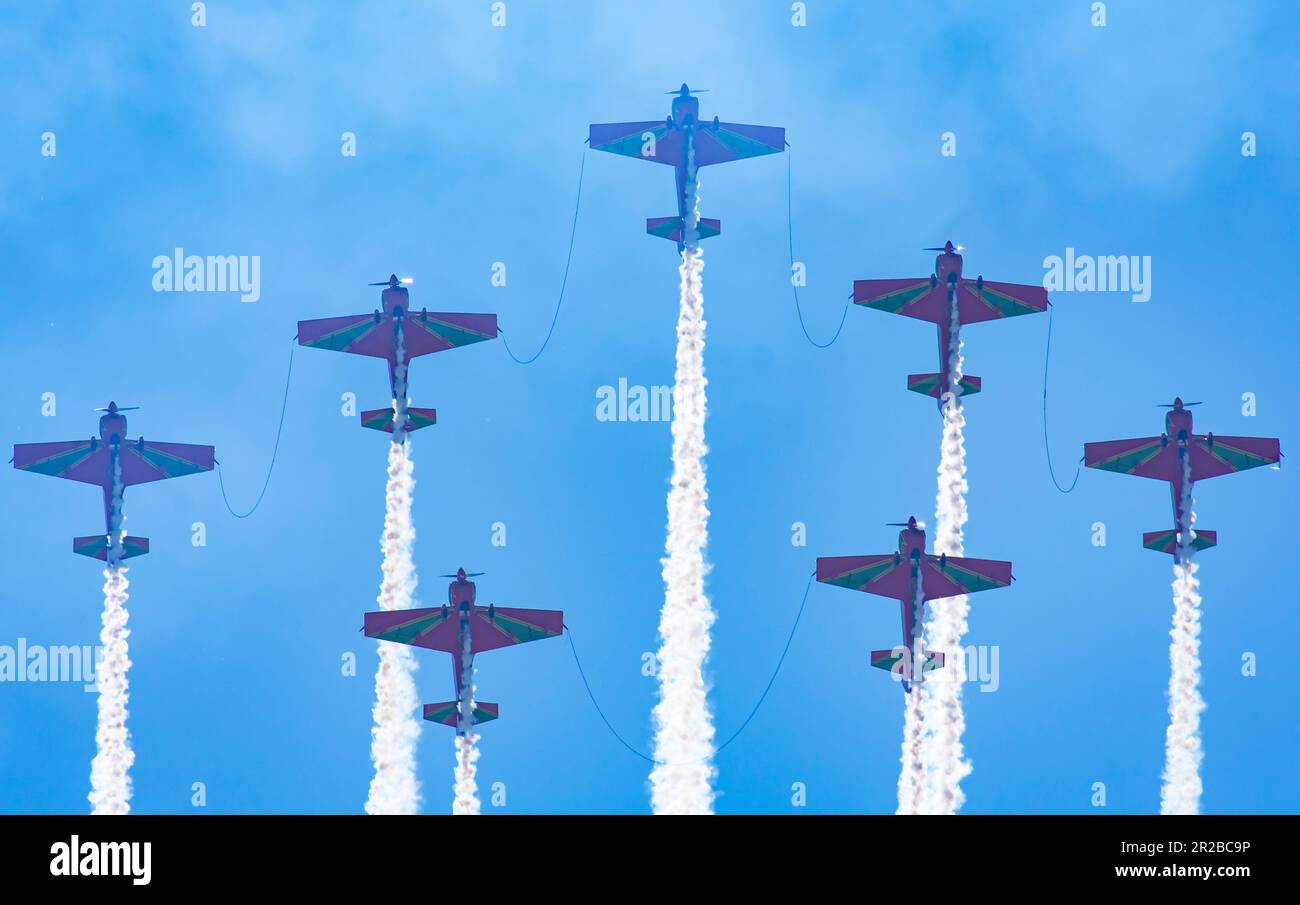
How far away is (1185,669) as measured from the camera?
229 feet

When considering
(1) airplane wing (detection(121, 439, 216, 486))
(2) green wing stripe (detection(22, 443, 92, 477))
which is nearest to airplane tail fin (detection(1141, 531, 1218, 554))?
(1) airplane wing (detection(121, 439, 216, 486))

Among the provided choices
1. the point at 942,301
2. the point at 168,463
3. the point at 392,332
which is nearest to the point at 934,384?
the point at 942,301

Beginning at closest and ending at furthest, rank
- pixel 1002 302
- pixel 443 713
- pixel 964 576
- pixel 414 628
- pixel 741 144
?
pixel 964 576 < pixel 414 628 < pixel 443 713 < pixel 1002 302 < pixel 741 144

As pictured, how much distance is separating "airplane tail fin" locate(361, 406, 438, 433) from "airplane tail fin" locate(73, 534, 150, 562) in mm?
9505

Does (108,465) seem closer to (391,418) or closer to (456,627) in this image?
(391,418)

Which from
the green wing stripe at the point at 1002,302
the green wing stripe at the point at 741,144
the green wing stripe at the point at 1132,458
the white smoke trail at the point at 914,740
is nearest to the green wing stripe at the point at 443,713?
the white smoke trail at the point at 914,740

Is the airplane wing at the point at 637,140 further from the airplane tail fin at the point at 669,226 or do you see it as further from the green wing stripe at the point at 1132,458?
the green wing stripe at the point at 1132,458

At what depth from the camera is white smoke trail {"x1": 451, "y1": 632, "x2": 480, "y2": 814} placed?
67.1 m

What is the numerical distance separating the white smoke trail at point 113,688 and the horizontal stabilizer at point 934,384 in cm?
2960

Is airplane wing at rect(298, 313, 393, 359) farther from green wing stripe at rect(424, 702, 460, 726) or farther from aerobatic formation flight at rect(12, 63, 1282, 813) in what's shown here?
green wing stripe at rect(424, 702, 460, 726)

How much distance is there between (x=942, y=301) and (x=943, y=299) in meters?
0.10

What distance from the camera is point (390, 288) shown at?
71750 mm
